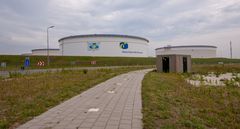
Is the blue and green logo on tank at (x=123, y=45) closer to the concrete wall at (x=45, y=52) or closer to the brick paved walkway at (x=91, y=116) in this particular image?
the concrete wall at (x=45, y=52)

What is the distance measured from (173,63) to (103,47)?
59.6 m

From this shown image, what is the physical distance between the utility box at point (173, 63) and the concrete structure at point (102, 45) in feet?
188

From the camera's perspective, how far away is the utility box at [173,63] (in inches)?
1112

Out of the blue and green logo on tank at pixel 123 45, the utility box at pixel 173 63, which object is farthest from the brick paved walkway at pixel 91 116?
the blue and green logo on tank at pixel 123 45

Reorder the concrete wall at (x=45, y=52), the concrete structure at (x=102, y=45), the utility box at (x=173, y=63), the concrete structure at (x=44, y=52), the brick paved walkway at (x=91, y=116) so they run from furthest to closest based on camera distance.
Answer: the concrete structure at (x=44, y=52), the concrete wall at (x=45, y=52), the concrete structure at (x=102, y=45), the utility box at (x=173, y=63), the brick paved walkway at (x=91, y=116)

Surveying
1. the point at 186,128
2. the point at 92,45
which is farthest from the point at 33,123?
the point at 92,45

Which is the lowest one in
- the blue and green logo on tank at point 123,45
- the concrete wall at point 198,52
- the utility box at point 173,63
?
the utility box at point 173,63

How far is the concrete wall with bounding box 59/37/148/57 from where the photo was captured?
85.8 metres

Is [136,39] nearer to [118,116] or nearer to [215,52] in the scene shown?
[215,52]

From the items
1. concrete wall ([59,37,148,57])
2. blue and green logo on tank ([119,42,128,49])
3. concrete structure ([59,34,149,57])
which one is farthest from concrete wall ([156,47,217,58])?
blue and green logo on tank ([119,42,128,49])

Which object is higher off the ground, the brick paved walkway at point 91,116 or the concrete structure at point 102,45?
the concrete structure at point 102,45

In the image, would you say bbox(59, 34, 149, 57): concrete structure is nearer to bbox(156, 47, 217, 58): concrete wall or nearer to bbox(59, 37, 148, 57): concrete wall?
bbox(59, 37, 148, 57): concrete wall

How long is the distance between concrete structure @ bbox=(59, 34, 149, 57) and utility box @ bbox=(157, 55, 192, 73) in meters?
57.4

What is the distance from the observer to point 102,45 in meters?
86.1
